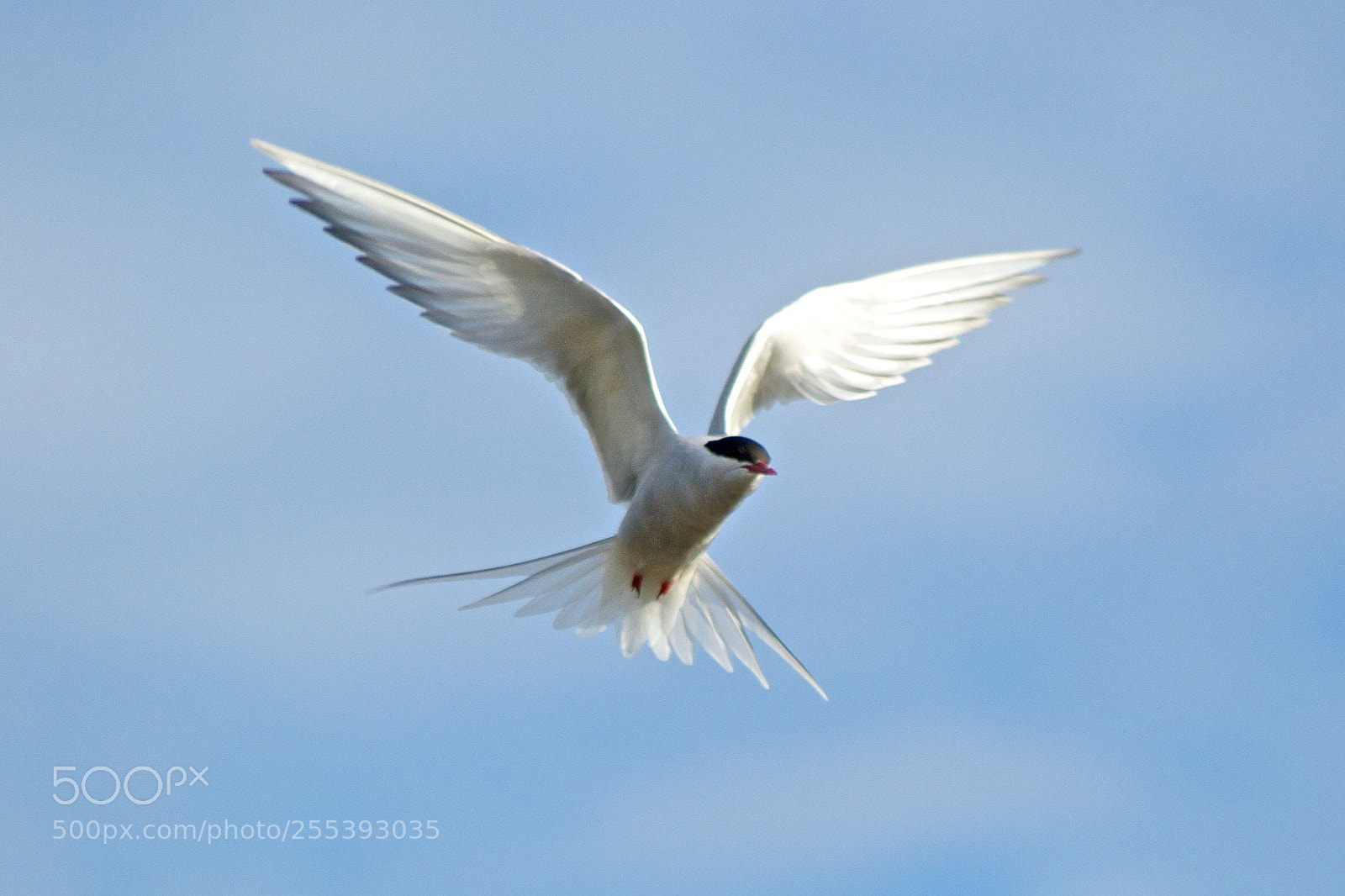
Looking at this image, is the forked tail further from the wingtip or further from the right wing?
the wingtip

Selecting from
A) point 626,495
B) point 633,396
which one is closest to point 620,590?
point 626,495

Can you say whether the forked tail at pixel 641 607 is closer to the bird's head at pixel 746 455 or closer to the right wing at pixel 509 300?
the right wing at pixel 509 300

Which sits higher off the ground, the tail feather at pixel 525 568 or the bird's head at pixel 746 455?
the bird's head at pixel 746 455

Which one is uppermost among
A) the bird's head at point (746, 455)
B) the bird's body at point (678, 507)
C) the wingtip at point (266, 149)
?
the wingtip at point (266, 149)

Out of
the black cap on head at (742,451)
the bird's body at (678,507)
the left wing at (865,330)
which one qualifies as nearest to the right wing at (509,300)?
the bird's body at (678,507)

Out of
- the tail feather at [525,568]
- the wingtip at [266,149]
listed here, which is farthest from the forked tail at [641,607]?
the wingtip at [266,149]

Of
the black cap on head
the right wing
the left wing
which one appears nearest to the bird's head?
the black cap on head

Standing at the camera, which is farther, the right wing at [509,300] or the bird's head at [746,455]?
the bird's head at [746,455]
